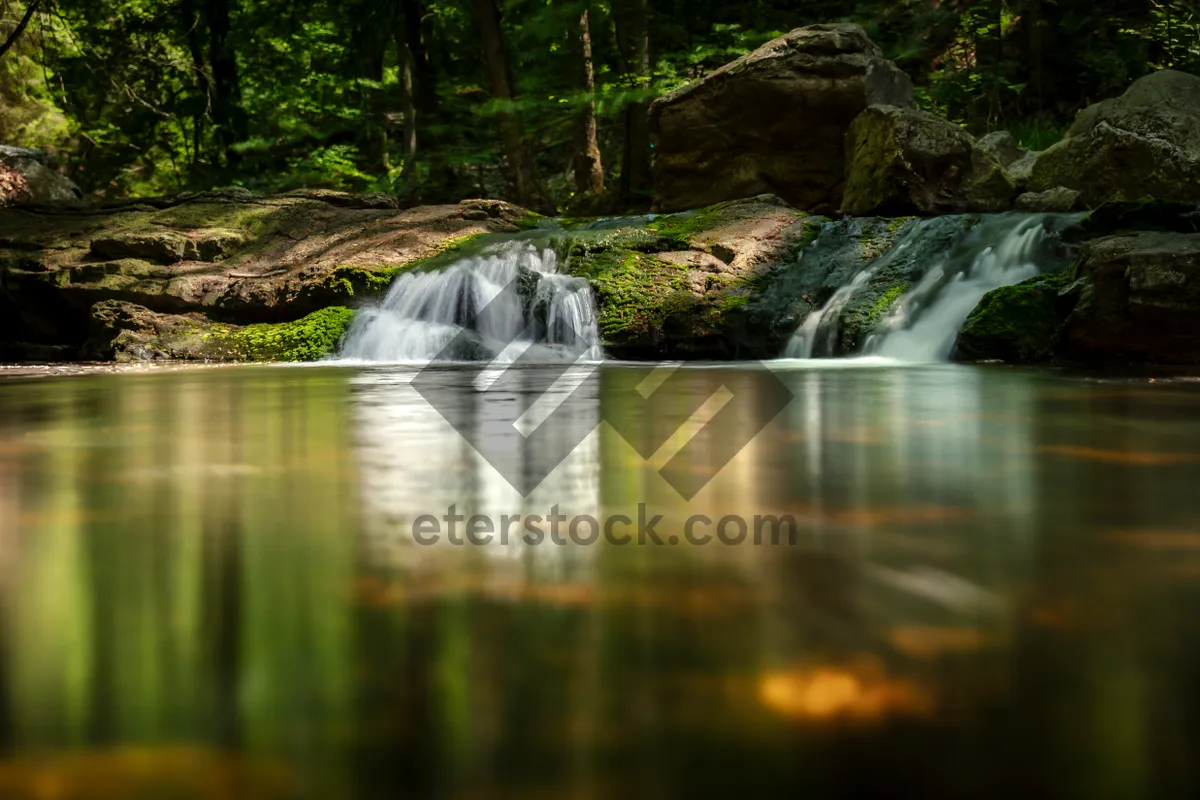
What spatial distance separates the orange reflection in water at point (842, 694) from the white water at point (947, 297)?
708 cm

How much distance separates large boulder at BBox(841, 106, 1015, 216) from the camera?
1072cm

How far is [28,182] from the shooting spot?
1384 centimetres

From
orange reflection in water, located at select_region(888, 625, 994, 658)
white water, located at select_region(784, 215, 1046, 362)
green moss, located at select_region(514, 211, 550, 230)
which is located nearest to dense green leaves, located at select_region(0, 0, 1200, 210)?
green moss, located at select_region(514, 211, 550, 230)

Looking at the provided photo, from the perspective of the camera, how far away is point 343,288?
33.9ft

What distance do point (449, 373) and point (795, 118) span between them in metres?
7.65

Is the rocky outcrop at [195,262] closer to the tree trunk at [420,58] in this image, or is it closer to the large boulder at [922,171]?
the large boulder at [922,171]

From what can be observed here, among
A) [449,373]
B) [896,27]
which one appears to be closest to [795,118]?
[449,373]

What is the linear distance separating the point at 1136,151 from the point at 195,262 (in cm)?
1069

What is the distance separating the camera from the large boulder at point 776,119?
12.9m

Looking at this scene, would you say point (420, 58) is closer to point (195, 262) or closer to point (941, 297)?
point (195, 262)

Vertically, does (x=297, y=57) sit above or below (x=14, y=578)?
above

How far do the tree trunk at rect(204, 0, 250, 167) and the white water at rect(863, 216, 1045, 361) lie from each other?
13.7m

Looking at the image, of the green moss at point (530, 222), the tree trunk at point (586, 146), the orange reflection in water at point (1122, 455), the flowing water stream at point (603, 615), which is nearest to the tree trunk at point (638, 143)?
the tree trunk at point (586, 146)

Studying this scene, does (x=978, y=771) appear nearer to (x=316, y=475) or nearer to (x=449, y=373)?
(x=316, y=475)
